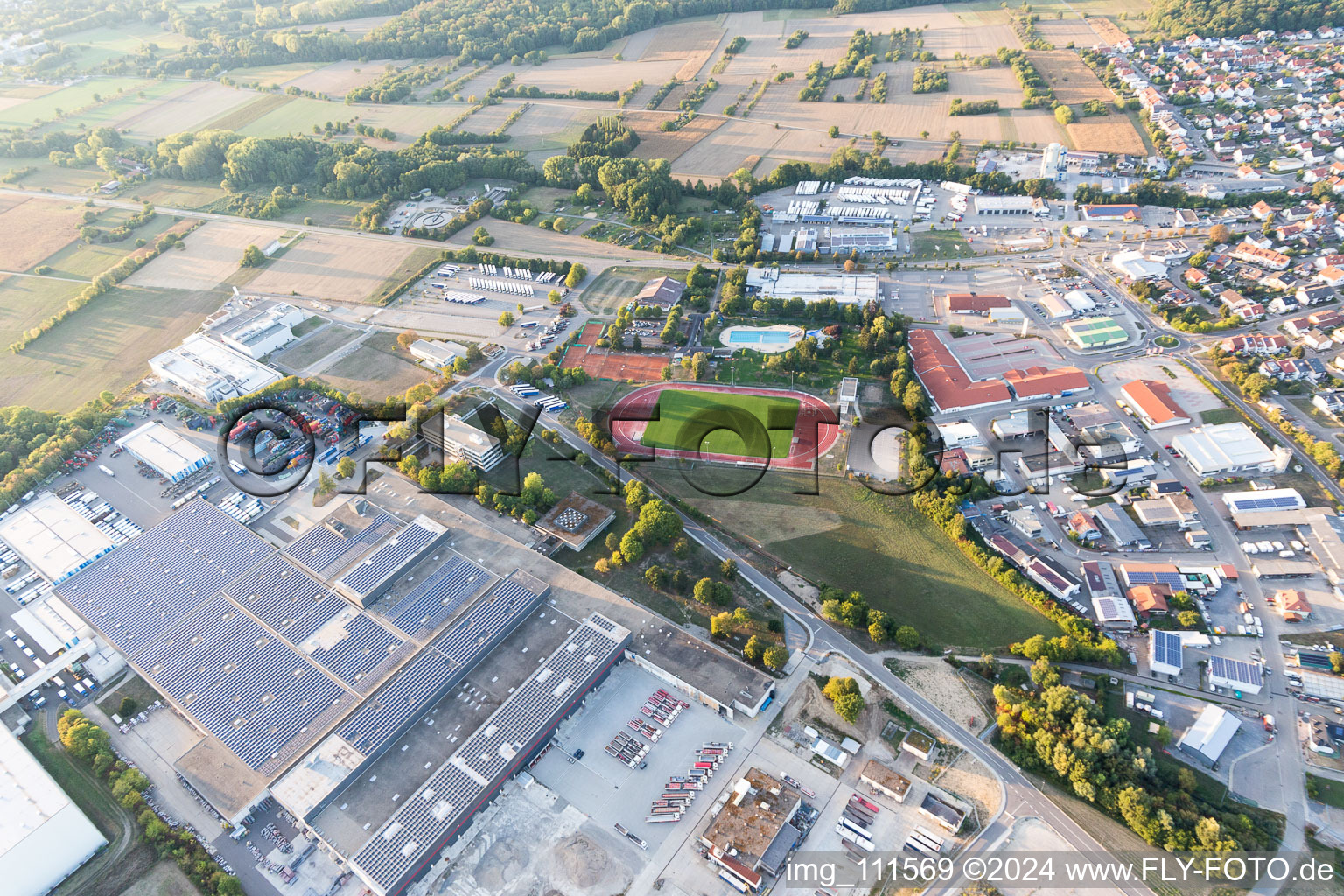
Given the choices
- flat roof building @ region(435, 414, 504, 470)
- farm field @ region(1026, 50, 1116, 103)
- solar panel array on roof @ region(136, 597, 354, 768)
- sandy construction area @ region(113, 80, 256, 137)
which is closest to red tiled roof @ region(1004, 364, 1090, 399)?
flat roof building @ region(435, 414, 504, 470)

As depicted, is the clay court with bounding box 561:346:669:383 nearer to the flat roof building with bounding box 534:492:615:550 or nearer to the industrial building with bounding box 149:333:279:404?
the flat roof building with bounding box 534:492:615:550

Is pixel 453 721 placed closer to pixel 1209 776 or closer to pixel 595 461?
pixel 595 461

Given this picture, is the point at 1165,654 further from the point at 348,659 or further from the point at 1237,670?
the point at 348,659

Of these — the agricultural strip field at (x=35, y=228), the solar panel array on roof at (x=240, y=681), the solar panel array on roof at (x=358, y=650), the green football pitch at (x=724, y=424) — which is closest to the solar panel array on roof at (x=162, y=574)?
the solar panel array on roof at (x=240, y=681)

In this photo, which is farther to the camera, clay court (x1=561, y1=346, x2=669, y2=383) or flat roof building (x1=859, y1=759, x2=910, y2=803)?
clay court (x1=561, y1=346, x2=669, y2=383)

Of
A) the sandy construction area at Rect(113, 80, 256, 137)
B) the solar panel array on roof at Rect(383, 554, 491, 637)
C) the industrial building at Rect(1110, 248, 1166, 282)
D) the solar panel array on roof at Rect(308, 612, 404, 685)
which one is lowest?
the solar panel array on roof at Rect(308, 612, 404, 685)

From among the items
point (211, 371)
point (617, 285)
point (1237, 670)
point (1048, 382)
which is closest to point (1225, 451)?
point (1048, 382)

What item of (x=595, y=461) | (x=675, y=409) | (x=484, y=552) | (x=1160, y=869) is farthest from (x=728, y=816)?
(x=675, y=409)
